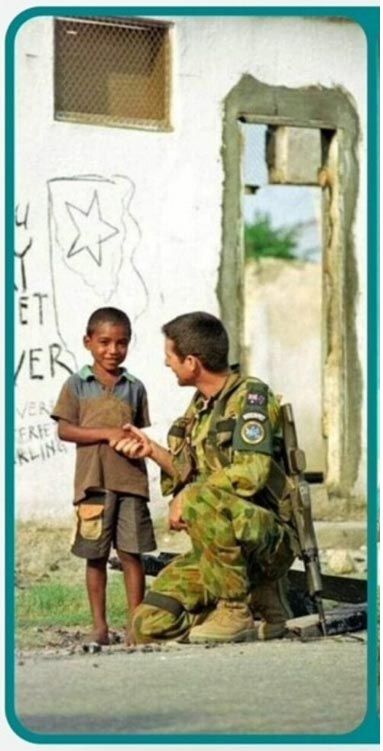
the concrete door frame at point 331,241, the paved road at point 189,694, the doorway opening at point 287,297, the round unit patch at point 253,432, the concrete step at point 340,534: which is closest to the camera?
the paved road at point 189,694

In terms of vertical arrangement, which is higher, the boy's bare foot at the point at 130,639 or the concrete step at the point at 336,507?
the concrete step at the point at 336,507

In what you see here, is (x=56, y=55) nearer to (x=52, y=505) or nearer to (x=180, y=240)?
(x=180, y=240)

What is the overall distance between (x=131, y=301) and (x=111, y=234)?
9.0 inches

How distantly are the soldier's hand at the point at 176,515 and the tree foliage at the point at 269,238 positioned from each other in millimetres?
15728

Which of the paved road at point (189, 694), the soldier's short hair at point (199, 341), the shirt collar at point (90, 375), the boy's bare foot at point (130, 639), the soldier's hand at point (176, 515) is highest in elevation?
the soldier's short hair at point (199, 341)

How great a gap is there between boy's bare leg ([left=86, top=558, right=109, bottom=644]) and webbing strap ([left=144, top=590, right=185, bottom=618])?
16 cm

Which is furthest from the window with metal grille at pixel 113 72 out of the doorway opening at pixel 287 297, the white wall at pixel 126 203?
the doorway opening at pixel 287 297

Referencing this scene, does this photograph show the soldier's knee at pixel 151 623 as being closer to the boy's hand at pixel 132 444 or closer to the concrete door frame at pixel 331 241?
the boy's hand at pixel 132 444

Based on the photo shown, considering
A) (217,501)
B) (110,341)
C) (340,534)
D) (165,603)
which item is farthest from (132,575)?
(340,534)

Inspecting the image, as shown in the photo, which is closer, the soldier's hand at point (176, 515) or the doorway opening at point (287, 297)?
the soldier's hand at point (176, 515)

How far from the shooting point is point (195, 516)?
278 inches

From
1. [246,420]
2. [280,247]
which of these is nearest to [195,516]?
[246,420]

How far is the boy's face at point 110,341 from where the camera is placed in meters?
7.05

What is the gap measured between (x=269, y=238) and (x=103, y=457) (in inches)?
645
